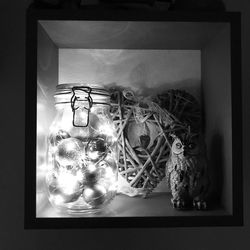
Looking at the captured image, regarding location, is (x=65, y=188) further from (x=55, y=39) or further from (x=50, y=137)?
(x=55, y=39)

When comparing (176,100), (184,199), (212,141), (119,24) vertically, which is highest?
(119,24)

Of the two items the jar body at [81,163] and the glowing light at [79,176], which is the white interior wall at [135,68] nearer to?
the jar body at [81,163]

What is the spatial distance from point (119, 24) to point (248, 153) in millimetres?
552

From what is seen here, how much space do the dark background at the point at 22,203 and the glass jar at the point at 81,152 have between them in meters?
0.25

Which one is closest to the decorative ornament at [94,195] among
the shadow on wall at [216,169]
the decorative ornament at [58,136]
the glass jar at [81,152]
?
the glass jar at [81,152]

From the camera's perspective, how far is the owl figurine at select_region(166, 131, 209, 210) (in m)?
0.67

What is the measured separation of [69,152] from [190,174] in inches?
10.3

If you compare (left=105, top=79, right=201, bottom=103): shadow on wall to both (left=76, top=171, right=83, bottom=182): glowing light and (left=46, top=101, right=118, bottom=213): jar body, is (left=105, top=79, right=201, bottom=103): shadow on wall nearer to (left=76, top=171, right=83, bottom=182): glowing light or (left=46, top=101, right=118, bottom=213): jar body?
(left=46, top=101, right=118, bottom=213): jar body

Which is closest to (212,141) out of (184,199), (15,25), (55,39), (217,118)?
(217,118)

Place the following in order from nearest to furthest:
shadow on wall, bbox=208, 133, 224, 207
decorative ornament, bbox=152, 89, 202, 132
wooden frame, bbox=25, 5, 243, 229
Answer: wooden frame, bbox=25, 5, 243, 229
shadow on wall, bbox=208, 133, 224, 207
decorative ornament, bbox=152, 89, 202, 132

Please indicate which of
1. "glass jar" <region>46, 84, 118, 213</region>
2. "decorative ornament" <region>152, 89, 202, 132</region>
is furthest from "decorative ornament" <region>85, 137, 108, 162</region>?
"decorative ornament" <region>152, 89, 202, 132</region>

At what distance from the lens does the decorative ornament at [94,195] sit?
64 centimetres

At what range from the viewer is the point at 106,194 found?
26.3 inches

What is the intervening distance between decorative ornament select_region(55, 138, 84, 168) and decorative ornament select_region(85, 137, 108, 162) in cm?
2
